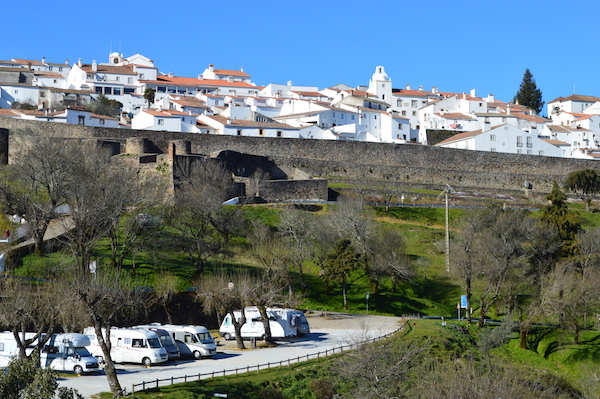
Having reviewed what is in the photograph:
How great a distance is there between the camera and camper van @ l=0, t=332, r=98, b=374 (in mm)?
27359

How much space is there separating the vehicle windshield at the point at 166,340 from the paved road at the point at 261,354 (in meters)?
0.73

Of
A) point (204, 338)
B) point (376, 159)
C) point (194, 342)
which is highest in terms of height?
point (376, 159)

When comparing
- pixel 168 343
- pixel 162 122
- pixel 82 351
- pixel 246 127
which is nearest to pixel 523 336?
pixel 168 343

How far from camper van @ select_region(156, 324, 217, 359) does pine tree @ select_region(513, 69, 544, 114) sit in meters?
115

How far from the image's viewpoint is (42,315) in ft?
92.1

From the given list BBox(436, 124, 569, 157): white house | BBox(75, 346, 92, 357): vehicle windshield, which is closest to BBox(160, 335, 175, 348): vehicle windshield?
BBox(75, 346, 92, 357): vehicle windshield

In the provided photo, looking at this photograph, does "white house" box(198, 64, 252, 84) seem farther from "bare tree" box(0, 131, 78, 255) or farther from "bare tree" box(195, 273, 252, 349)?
"bare tree" box(195, 273, 252, 349)

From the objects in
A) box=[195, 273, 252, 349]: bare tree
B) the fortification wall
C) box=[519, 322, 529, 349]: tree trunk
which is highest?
the fortification wall

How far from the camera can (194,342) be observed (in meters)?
31.6

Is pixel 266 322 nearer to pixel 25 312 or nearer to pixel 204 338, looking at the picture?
pixel 204 338

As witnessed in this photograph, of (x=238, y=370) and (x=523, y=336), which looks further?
(x=523, y=336)

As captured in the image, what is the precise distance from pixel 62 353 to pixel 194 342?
18.3 feet

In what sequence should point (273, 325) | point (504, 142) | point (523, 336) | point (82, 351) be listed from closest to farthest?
point (82, 351) < point (273, 325) < point (523, 336) < point (504, 142)

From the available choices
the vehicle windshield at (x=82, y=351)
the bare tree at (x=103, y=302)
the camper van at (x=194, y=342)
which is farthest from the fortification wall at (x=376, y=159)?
the vehicle windshield at (x=82, y=351)
